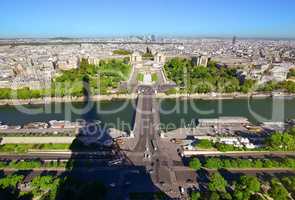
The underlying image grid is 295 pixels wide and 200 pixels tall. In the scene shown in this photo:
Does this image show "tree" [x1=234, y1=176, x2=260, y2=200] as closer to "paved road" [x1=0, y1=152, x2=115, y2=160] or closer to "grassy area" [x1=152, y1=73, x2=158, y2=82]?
"paved road" [x1=0, y1=152, x2=115, y2=160]

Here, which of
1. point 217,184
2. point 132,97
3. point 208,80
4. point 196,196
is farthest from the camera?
point 208,80

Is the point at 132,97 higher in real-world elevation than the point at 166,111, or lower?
higher

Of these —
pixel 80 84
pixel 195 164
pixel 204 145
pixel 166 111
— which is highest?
pixel 80 84

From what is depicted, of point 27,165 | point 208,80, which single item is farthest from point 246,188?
point 208,80

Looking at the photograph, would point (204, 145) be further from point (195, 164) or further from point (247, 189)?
point (247, 189)

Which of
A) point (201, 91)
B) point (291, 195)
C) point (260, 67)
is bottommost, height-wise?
point (291, 195)

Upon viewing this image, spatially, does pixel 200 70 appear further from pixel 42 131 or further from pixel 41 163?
pixel 41 163

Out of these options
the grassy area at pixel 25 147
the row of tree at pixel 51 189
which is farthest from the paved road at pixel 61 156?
the row of tree at pixel 51 189

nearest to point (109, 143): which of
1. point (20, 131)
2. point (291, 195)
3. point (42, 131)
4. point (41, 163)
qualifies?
point (41, 163)
